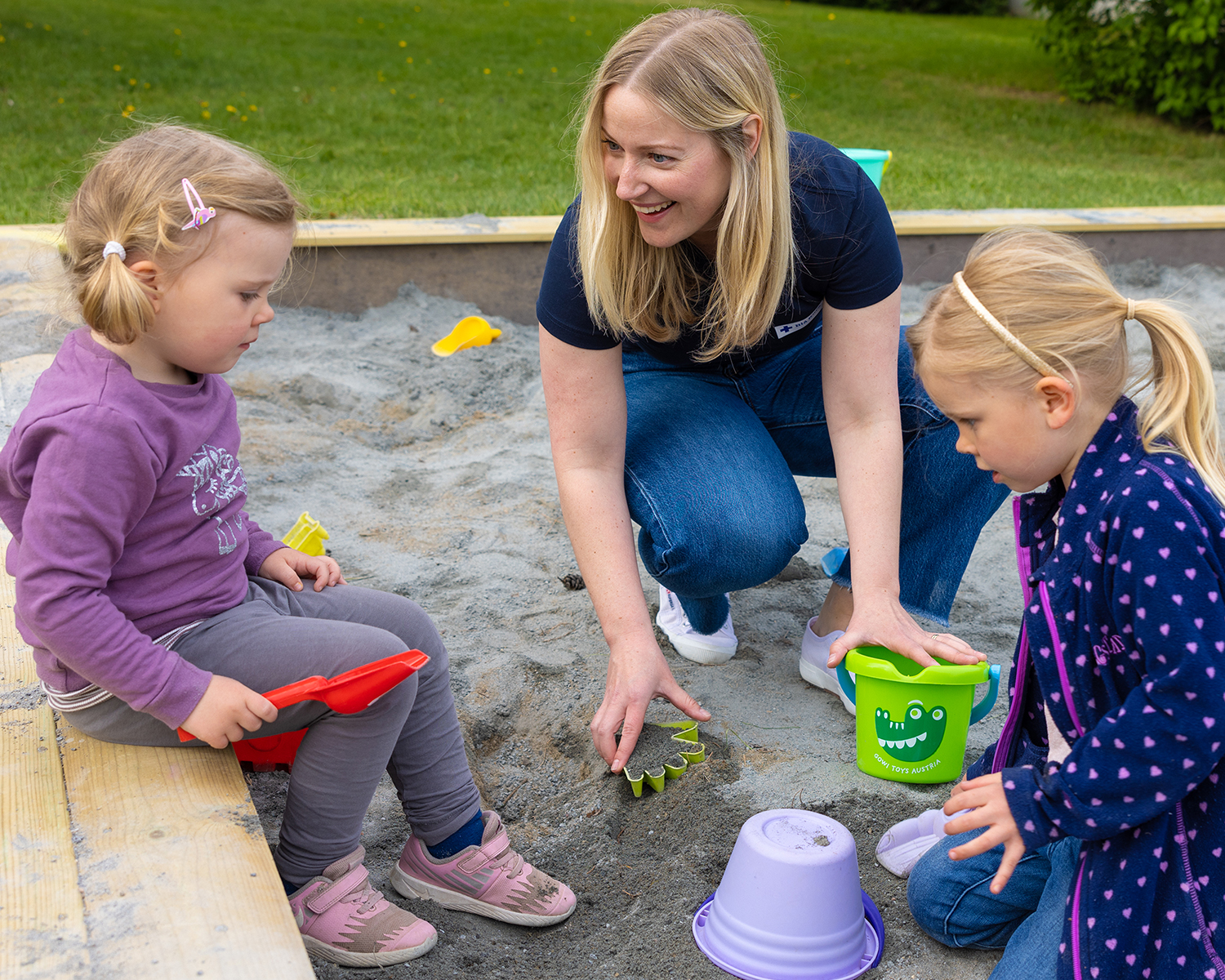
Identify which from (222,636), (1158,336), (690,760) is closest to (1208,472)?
(1158,336)

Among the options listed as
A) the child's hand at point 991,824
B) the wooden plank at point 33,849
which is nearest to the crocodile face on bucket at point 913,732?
the child's hand at point 991,824

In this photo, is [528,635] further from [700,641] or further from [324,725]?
[324,725]

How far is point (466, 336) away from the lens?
12.9 feet

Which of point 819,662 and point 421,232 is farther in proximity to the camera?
point 421,232

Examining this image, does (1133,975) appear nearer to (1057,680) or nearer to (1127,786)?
(1127,786)

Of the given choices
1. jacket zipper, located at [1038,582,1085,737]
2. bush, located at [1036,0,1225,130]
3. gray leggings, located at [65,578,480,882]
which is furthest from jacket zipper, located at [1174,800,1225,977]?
bush, located at [1036,0,1225,130]

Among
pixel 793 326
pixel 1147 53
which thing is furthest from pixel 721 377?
pixel 1147 53

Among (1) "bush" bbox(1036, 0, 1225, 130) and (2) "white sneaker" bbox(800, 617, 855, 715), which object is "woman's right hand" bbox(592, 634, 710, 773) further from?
Result: (1) "bush" bbox(1036, 0, 1225, 130)

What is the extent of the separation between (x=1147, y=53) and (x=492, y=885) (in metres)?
9.31

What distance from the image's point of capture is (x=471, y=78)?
859 centimetres

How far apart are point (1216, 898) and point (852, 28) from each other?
1409 cm

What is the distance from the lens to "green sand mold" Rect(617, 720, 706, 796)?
1902 mm

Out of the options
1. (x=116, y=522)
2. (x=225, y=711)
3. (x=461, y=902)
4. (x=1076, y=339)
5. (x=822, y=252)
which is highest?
(x=1076, y=339)

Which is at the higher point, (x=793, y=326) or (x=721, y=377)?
(x=793, y=326)
